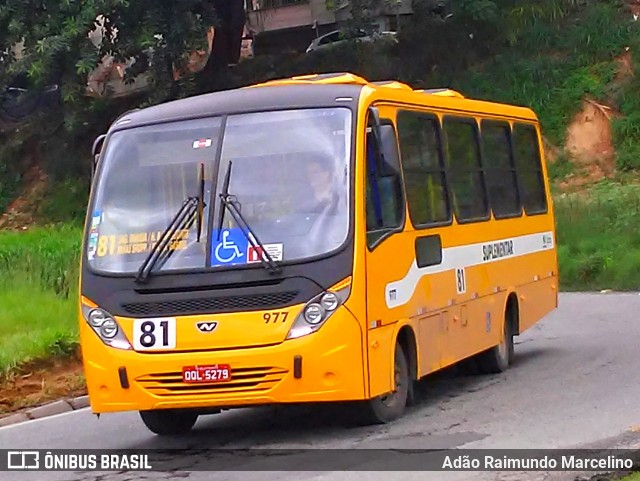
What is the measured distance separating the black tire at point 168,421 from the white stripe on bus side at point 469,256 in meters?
2.06

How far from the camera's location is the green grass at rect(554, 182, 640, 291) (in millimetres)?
24922

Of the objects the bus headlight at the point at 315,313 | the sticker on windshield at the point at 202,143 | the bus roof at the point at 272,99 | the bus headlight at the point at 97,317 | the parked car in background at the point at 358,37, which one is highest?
the parked car in background at the point at 358,37

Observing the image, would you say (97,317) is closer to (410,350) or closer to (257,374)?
(257,374)

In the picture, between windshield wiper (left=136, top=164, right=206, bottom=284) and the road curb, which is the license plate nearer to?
windshield wiper (left=136, top=164, right=206, bottom=284)

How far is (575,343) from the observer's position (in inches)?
680

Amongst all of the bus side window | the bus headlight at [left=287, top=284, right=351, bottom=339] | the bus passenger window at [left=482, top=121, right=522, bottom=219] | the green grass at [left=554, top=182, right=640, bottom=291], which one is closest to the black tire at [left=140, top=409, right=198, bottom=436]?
the bus headlight at [left=287, top=284, right=351, bottom=339]

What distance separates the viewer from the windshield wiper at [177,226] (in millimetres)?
10625

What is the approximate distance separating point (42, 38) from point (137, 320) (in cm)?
2179

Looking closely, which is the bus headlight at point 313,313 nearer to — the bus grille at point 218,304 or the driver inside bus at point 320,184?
the bus grille at point 218,304

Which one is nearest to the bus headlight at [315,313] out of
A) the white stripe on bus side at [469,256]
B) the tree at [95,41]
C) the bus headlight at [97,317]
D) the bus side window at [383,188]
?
the bus side window at [383,188]

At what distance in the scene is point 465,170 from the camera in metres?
13.7

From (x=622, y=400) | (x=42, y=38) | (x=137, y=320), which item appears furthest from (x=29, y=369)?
(x=42, y=38)

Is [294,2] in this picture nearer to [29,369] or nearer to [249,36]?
[249,36]

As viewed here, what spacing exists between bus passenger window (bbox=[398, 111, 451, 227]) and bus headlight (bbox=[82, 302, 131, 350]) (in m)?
2.83
